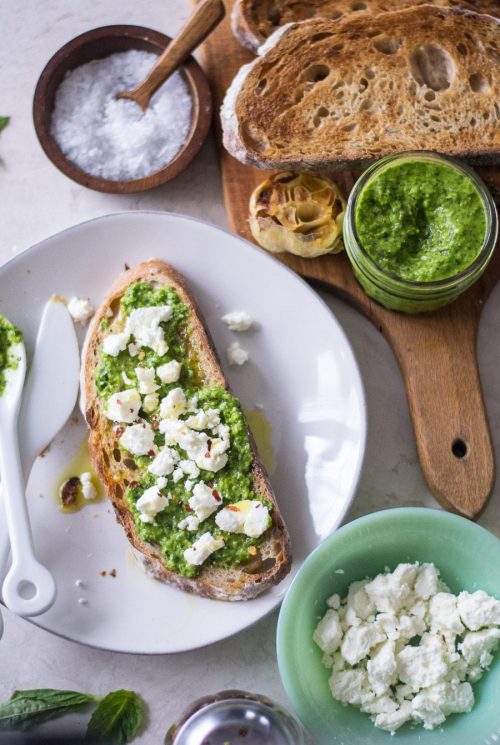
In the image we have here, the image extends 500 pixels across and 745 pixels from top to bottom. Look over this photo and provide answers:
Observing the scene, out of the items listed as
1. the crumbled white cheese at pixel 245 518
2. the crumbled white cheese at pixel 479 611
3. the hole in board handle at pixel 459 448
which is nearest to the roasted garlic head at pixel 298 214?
the hole in board handle at pixel 459 448

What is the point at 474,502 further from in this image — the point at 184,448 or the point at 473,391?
the point at 184,448

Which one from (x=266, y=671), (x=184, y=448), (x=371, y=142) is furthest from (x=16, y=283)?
(x=266, y=671)

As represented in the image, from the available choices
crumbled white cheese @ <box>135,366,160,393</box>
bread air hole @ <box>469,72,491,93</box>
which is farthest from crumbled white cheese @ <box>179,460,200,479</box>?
bread air hole @ <box>469,72,491,93</box>

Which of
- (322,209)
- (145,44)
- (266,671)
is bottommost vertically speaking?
(266,671)

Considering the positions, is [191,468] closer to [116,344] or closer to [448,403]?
[116,344]

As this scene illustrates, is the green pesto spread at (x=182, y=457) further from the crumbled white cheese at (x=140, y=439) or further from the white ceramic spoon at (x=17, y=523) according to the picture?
the white ceramic spoon at (x=17, y=523)
